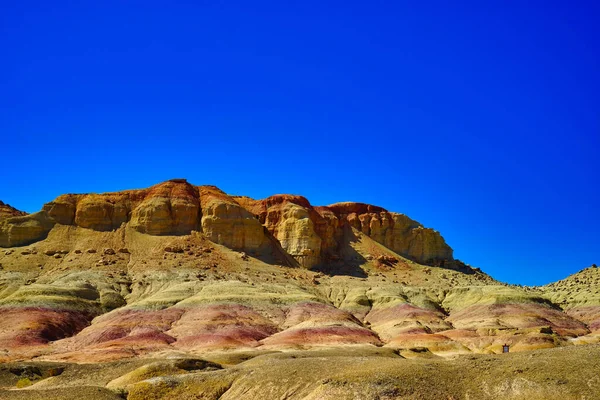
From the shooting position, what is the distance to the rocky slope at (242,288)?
81.9 m

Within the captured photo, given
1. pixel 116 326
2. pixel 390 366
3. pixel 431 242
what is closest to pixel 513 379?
pixel 390 366

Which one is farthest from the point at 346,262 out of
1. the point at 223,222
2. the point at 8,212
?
the point at 8,212

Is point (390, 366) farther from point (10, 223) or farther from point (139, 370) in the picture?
point (10, 223)

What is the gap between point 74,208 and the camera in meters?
139

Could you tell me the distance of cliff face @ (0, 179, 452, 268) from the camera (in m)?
136

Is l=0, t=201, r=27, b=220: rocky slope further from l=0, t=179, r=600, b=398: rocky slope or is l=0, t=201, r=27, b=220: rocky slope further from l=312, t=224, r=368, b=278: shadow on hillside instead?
l=312, t=224, r=368, b=278: shadow on hillside

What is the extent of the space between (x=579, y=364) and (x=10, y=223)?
12484 cm

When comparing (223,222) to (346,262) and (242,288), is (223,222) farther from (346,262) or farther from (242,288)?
(346,262)

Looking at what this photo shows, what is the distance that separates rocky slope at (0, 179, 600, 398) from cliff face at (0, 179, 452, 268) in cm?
33

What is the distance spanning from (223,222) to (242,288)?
3399 cm

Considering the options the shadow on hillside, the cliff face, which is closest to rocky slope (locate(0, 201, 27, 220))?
the cliff face

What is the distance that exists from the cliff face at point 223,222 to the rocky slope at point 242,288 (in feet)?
1.07

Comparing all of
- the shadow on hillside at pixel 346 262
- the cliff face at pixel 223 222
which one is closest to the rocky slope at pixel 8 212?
the cliff face at pixel 223 222

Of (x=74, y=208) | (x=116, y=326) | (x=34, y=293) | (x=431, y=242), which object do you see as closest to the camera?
(x=116, y=326)
